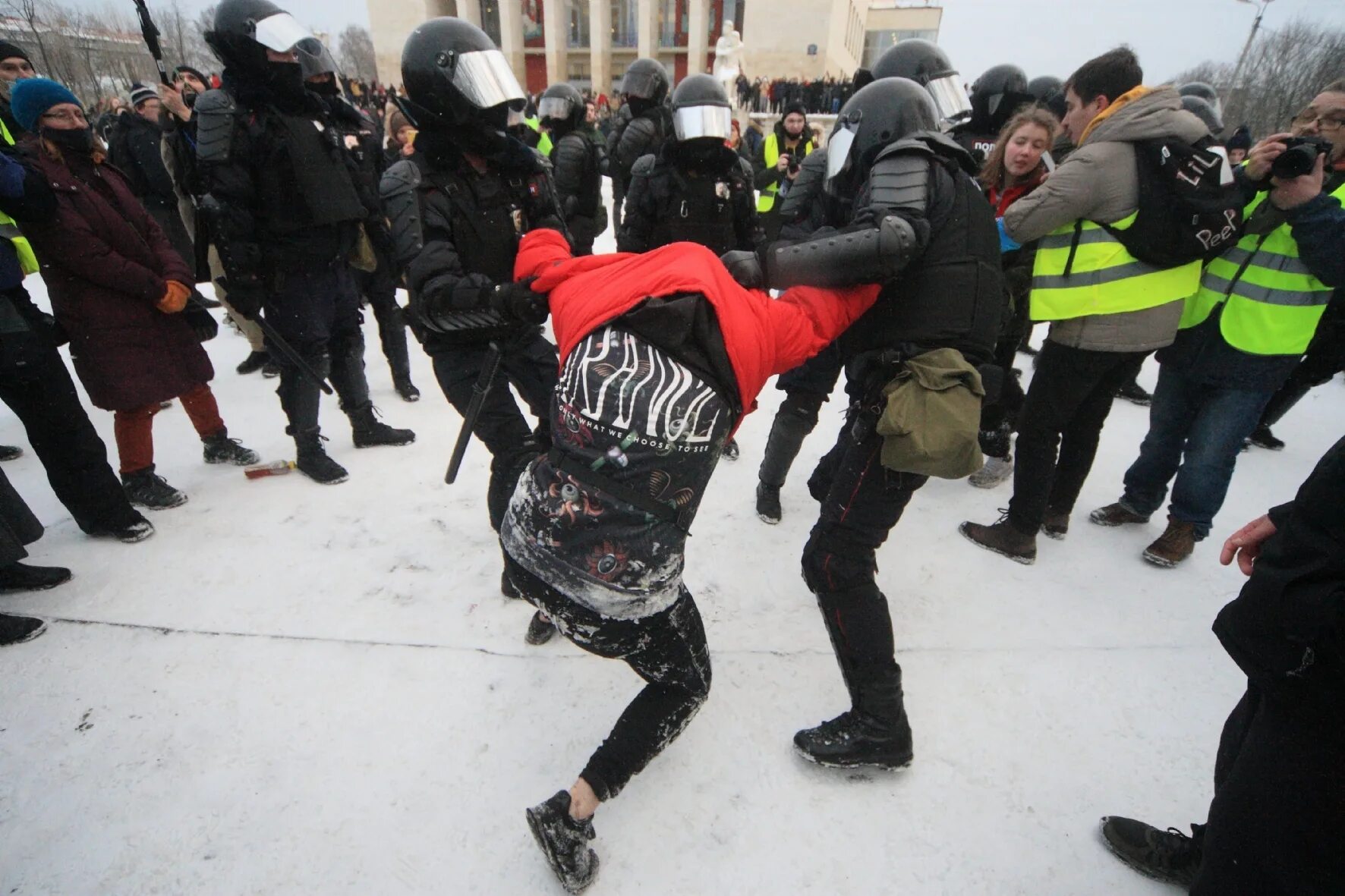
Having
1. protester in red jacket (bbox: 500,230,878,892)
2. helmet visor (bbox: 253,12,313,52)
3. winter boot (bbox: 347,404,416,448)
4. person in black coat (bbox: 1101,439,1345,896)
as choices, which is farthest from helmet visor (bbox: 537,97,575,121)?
person in black coat (bbox: 1101,439,1345,896)

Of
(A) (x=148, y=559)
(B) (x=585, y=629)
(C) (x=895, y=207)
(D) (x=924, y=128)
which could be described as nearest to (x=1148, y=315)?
(D) (x=924, y=128)

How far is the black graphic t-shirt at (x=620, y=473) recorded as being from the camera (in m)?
1.19

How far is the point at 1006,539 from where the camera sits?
275 cm

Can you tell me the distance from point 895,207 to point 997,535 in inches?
74.9

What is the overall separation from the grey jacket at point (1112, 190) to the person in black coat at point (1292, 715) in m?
1.40

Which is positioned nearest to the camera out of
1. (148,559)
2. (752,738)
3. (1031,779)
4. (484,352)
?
(1031,779)

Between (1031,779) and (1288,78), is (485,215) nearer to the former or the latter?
(1031,779)

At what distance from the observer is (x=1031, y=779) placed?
1770 mm

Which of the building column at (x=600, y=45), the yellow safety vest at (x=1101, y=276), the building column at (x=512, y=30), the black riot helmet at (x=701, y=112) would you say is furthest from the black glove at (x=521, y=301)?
the building column at (x=512, y=30)

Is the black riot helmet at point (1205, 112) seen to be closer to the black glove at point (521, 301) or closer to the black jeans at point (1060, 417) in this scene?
the black jeans at point (1060, 417)

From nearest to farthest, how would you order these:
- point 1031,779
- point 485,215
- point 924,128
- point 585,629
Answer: point 585,629 → point 924,128 → point 1031,779 → point 485,215

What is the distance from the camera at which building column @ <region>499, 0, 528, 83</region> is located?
31016 millimetres

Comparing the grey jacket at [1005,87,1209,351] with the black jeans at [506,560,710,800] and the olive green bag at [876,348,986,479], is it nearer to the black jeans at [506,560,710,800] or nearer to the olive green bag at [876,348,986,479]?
the olive green bag at [876,348,986,479]

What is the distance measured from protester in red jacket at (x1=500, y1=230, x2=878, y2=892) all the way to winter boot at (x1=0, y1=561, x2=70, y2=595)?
7.66 feet
